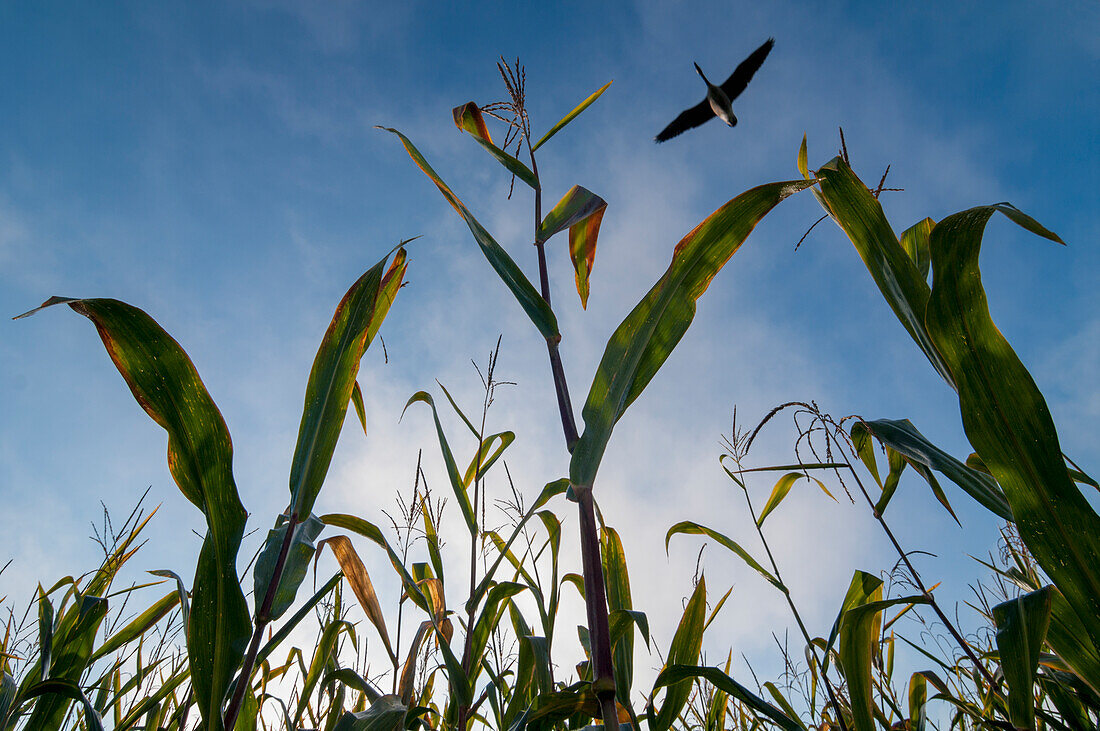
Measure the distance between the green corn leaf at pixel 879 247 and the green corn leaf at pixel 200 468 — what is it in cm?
86

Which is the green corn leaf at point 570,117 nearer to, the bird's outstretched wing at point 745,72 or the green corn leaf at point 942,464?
the green corn leaf at point 942,464

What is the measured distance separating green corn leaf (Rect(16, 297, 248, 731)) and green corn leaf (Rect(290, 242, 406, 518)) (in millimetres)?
94

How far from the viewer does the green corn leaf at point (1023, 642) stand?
650mm

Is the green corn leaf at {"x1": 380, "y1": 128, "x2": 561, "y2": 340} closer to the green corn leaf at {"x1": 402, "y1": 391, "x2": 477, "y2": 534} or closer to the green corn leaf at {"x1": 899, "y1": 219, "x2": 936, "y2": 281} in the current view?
the green corn leaf at {"x1": 402, "y1": 391, "x2": 477, "y2": 534}

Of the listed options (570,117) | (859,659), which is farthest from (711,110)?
(859,659)

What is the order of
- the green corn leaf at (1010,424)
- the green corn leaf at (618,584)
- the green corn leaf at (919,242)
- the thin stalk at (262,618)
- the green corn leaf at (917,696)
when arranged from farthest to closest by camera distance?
the green corn leaf at (917,696), the green corn leaf at (618,584), the green corn leaf at (919,242), the thin stalk at (262,618), the green corn leaf at (1010,424)

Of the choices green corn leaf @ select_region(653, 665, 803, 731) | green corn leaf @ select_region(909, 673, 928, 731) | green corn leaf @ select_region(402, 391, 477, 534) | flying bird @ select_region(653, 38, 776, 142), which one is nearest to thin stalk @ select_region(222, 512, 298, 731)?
green corn leaf @ select_region(402, 391, 477, 534)

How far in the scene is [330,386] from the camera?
0.83m

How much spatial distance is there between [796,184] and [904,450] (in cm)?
45

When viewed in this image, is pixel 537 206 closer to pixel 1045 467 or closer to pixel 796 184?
pixel 796 184

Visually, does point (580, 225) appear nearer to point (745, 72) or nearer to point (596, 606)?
point (596, 606)

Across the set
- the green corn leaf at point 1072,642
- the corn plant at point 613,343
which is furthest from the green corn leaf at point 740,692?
the green corn leaf at point 1072,642

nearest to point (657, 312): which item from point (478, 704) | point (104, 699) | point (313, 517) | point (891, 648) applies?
point (313, 517)

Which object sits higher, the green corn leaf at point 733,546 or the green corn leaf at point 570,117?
the green corn leaf at point 570,117
